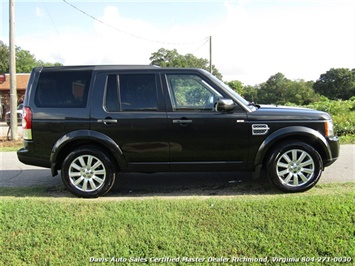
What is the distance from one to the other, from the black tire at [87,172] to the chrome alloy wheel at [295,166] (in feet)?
8.20

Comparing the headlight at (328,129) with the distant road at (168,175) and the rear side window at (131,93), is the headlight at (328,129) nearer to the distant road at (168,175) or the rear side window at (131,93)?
the distant road at (168,175)

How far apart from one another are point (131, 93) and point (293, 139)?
2.52 m

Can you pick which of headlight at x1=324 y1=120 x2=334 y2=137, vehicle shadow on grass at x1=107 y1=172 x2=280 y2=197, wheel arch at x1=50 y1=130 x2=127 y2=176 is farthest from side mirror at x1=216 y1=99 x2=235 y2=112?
wheel arch at x1=50 y1=130 x2=127 y2=176

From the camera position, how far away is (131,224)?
11.9ft

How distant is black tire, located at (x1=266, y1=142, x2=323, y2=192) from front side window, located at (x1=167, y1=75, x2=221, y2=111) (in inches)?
48.1

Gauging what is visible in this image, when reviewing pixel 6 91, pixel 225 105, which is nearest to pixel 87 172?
pixel 225 105

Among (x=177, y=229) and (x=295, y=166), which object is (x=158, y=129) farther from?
(x=295, y=166)

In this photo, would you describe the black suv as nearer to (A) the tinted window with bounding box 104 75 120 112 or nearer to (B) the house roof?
(A) the tinted window with bounding box 104 75 120 112

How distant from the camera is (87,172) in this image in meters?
4.68

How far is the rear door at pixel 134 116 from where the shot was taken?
4.58 metres

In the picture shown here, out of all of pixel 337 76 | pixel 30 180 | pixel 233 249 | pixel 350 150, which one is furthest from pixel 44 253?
pixel 337 76

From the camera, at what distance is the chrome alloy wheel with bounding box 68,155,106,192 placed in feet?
15.3

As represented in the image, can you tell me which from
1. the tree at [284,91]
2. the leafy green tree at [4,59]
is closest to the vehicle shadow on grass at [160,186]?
the leafy green tree at [4,59]

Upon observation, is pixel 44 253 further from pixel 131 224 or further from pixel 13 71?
pixel 13 71
